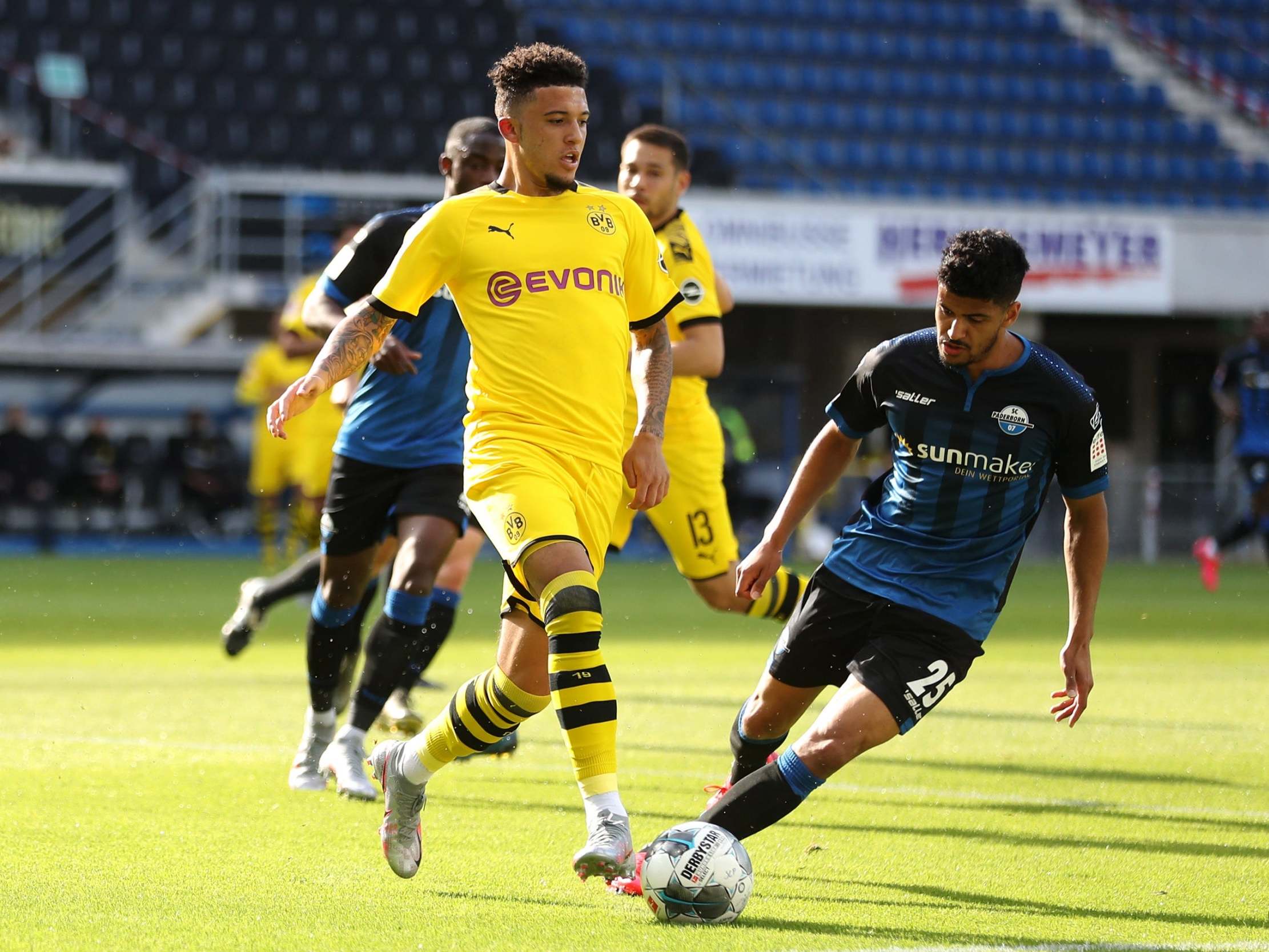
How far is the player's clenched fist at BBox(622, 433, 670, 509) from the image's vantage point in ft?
15.0

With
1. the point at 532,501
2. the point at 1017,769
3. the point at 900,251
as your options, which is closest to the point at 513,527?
the point at 532,501

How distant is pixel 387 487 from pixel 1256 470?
35.9ft

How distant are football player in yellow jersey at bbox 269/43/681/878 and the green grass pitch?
1.40 feet

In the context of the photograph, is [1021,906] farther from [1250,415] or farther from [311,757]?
[1250,415]

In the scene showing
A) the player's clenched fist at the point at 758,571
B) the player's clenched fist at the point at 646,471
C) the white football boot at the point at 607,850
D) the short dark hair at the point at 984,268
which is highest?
the short dark hair at the point at 984,268

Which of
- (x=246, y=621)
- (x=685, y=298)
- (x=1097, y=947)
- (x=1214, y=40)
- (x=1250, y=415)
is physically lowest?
(x=1250, y=415)

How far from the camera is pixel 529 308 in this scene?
14.7 ft

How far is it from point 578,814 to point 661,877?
1.39 meters

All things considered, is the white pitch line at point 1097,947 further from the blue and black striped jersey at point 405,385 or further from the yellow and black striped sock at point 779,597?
the yellow and black striped sock at point 779,597

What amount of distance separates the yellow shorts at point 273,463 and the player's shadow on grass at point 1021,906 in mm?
12989

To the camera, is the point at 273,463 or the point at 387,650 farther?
the point at 273,463

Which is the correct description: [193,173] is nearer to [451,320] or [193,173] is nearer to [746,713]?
[451,320]

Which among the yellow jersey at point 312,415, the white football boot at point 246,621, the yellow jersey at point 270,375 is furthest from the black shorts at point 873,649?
the yellow jersey at point 270,375

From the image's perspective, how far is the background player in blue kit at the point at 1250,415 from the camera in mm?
14805
